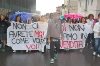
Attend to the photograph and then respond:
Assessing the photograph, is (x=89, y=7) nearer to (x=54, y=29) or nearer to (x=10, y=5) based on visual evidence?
(x=10, y=5)

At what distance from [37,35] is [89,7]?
16.9m

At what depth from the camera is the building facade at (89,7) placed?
71.7 ft

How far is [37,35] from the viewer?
8.29 meters

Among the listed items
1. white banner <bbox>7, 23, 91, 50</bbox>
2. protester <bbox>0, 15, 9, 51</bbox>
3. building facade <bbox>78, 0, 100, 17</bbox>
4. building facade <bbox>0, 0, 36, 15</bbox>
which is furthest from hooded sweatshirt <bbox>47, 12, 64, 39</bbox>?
building facade <bbox>0, 0, 36, 15</bbox>

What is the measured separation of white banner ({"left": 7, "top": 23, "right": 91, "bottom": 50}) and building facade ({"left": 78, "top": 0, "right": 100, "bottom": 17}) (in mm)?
13965

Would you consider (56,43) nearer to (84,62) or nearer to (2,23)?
(84,62)

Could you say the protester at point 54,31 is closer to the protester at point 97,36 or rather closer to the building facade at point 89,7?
the protester at point 97,36

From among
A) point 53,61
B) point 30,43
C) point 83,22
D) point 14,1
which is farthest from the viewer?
point 14,1

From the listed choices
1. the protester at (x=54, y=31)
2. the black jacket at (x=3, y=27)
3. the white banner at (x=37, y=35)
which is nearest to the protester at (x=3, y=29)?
the black jacket at (x=3, y=27)

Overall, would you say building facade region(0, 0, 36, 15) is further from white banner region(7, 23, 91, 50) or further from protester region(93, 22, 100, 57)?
protester region(93, 22, 100, 57)

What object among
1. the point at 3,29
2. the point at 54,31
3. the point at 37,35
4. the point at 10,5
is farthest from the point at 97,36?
the point at 10,5

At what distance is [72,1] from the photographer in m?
50.1

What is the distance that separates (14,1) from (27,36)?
1105 inches

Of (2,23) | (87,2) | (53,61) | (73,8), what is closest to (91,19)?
(53,61)
